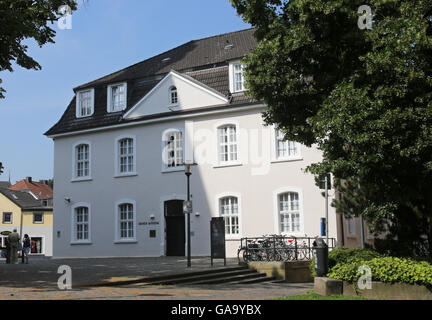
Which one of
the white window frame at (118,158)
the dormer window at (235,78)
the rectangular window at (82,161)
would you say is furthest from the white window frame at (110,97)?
the dormer window at (235,78)

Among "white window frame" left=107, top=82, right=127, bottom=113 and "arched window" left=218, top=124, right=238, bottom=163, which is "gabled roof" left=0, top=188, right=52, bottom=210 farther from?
"arched window" left=218, top=124, right=238, bottom=163

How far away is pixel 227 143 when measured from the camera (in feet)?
79.8

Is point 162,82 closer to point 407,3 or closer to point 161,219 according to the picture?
point 161,219

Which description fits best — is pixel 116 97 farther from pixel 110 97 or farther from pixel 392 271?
pixel 392 271

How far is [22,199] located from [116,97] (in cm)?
3969

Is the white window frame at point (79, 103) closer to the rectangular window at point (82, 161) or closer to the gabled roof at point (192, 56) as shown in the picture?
the gabled roof at point (192, 56)

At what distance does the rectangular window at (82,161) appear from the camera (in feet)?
91.9

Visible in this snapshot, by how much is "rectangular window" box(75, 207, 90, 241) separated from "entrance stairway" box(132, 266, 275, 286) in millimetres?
12451

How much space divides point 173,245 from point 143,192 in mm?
2990

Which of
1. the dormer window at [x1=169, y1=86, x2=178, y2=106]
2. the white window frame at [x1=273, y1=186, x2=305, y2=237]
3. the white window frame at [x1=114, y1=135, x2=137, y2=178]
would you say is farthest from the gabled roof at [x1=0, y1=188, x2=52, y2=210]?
the white window frame at [x1=273, y1=186, x2=305, y2=237]

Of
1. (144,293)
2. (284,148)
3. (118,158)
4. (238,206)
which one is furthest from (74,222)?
(144,293)

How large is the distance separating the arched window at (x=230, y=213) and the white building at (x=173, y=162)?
5 centimetres

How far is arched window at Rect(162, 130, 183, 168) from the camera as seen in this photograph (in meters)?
25.3
